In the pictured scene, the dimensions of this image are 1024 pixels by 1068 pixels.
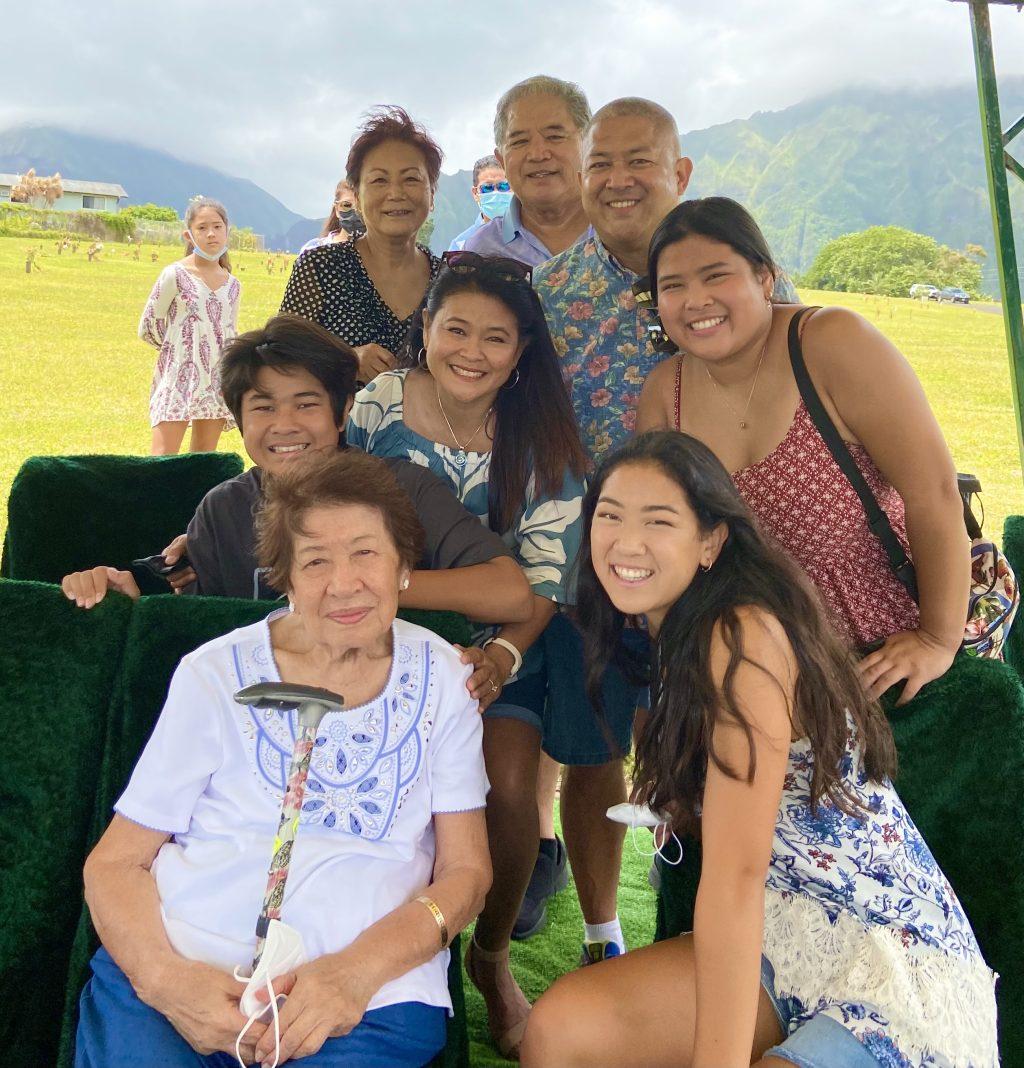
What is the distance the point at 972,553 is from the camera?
1762 millimetres

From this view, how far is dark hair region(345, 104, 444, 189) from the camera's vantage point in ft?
8.23

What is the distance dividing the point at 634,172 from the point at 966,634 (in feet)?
3.83

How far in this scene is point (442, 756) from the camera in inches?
57.7

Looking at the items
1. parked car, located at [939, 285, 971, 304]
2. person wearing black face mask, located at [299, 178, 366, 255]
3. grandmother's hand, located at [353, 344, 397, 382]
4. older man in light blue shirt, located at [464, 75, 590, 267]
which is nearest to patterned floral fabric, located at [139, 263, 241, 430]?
person wearing black face mask, located at [299, 178, 366, 255]

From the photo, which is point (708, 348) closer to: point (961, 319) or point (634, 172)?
point (634, 172)

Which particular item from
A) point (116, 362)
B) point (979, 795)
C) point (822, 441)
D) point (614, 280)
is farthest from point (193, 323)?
point (979, 795)

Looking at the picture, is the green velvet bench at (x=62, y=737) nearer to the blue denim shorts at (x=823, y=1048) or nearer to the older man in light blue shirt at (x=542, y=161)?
the blue denim shorts at (x=823, y=1048)

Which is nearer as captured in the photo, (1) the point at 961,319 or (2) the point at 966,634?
(2) the point at 966,634

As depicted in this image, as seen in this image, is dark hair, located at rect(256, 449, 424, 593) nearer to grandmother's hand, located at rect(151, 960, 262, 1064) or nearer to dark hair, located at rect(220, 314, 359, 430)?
dark hair, located at rect(220, 314, 359, 430)

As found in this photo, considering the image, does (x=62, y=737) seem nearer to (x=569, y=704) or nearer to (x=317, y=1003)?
(x=317, y=1003)

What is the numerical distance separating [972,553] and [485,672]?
2.89ft

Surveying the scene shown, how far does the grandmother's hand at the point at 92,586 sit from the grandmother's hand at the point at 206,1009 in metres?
0.61

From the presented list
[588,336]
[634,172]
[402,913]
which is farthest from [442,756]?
[634,172]

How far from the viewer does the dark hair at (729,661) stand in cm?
128
